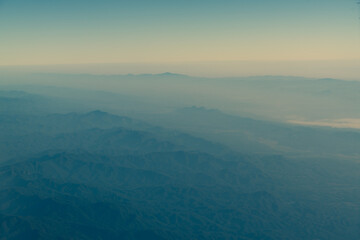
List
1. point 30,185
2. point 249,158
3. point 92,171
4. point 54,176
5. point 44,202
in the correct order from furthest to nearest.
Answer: point 249,158 < point 92,171 < point 54,176 < point 30,185 < point 44,202

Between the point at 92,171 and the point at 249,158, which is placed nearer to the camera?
the point at 92,171

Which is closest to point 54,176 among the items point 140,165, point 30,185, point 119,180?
point 30,185

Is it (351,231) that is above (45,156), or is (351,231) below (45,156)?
below

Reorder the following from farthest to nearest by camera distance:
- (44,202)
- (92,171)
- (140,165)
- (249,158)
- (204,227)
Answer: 1. (249,158)
2. (140,165)
3. (92,171)
4. (204,227)
5. (44,202)

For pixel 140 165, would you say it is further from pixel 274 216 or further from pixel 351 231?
pixel 351 231

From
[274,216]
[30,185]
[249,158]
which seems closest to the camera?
[274,216]

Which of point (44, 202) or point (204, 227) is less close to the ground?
point (44, 202)

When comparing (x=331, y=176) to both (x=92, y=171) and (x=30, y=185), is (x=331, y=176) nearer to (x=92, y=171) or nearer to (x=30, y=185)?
(x=92, y=171)

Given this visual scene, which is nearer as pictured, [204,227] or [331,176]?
[204,227]

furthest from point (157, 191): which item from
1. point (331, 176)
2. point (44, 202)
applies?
point (331, 176)
